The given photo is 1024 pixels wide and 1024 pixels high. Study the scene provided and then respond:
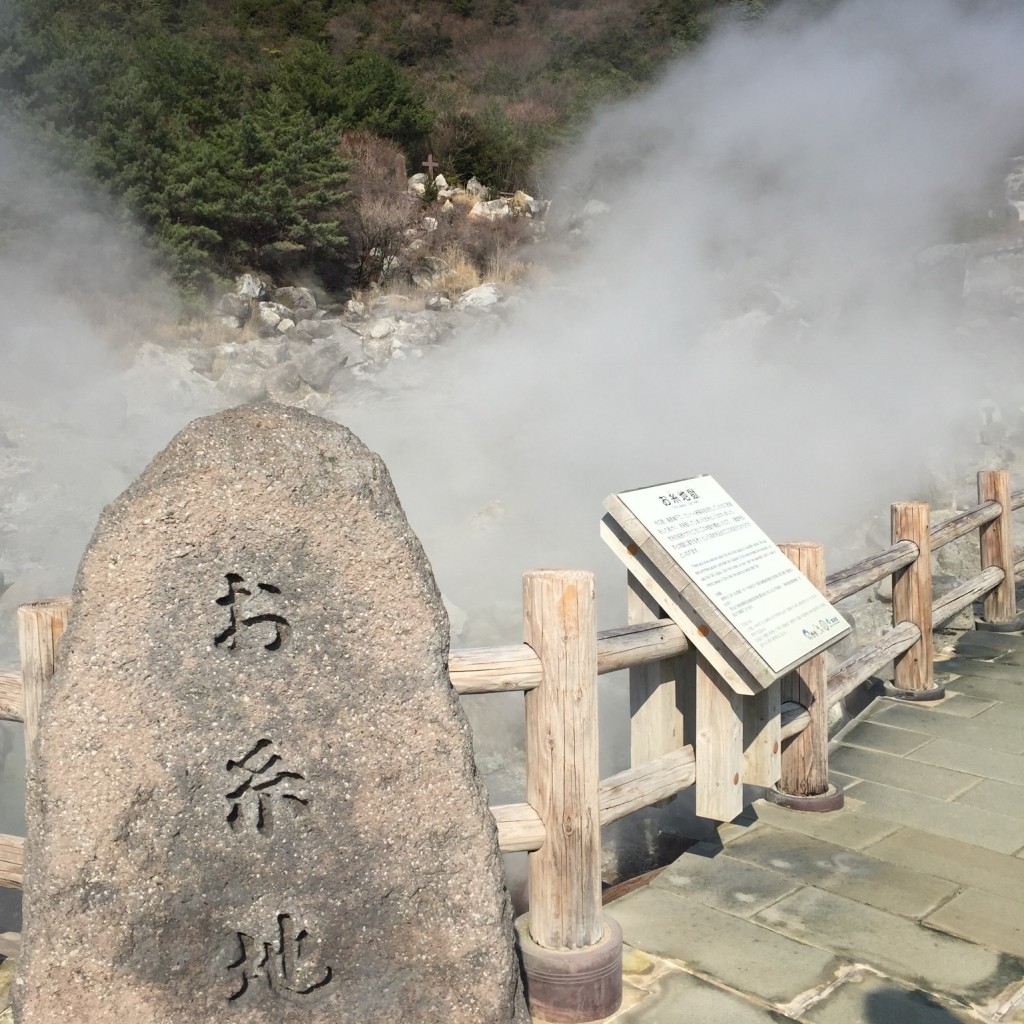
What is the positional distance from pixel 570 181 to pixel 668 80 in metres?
2.87

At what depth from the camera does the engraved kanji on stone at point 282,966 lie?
133 centimetres

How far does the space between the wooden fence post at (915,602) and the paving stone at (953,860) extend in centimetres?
111

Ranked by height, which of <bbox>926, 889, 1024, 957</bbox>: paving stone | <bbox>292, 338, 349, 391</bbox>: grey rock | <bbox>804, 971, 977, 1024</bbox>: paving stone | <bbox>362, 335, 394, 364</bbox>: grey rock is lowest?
<bbox>804, 971, 977, 1024</bbox>: paving stone

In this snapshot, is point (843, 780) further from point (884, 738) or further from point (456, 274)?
point (456, 274)

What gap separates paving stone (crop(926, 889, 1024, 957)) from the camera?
6.15ft

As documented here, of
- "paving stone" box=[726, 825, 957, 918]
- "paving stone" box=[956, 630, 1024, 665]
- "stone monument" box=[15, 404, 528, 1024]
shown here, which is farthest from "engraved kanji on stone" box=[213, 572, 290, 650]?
"paving stone" box=[956, 630, 1024, 665]

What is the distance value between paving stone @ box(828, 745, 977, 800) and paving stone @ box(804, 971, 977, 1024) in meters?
1.01

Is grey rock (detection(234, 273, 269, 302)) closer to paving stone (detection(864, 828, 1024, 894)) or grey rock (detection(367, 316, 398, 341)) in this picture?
grey rock (detection(367, 316, 398, 341))

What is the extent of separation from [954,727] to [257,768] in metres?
2.57

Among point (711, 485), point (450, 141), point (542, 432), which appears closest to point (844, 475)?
point (542, 432)

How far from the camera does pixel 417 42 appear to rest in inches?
786

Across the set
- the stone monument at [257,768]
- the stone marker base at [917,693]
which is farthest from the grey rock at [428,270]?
the stone monument at [257,768]

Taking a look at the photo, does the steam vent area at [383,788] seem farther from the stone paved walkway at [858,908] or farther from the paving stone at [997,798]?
the paving stone at [997,798]

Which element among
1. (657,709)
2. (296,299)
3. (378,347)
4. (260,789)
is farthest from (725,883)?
(296,299)
